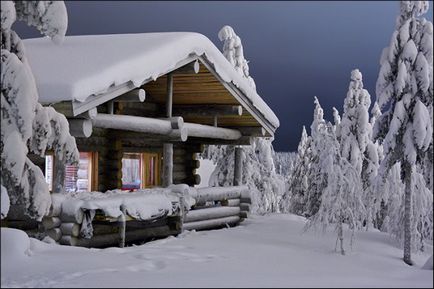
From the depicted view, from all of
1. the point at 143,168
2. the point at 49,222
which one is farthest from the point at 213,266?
the point at 143,168

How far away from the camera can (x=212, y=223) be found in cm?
1830

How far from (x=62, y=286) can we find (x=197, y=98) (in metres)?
10.9

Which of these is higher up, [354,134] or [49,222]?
[354,134]

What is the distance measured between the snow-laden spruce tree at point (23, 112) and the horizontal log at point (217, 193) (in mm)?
7557

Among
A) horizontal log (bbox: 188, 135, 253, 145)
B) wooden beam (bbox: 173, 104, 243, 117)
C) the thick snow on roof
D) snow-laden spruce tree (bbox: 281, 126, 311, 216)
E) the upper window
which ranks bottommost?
snow-laden spruce tree (bbox: 281, 126, 311, 216)

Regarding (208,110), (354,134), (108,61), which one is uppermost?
(108,61)

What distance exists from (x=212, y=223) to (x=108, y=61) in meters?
6.84

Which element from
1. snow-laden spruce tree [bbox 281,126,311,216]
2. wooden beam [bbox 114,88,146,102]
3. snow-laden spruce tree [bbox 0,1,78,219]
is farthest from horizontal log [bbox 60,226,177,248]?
snow-laden spruce tree [bbox 281,126,311,216]

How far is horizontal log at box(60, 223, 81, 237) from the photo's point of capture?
1250 cm

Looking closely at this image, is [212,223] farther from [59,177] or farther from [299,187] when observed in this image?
[299,187]

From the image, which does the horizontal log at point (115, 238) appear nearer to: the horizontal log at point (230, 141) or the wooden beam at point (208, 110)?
the wooden beam at point (208, 110)

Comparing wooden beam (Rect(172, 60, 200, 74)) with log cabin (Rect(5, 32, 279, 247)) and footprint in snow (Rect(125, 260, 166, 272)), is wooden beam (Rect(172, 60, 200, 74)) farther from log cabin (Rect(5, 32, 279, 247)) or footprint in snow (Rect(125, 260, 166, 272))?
footprint in snow (Rect(125, 260, 166, 272))

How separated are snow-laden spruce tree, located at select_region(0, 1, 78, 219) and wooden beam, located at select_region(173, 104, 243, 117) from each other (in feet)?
25.9

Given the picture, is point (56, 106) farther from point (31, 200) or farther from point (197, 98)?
point (197, 98)
